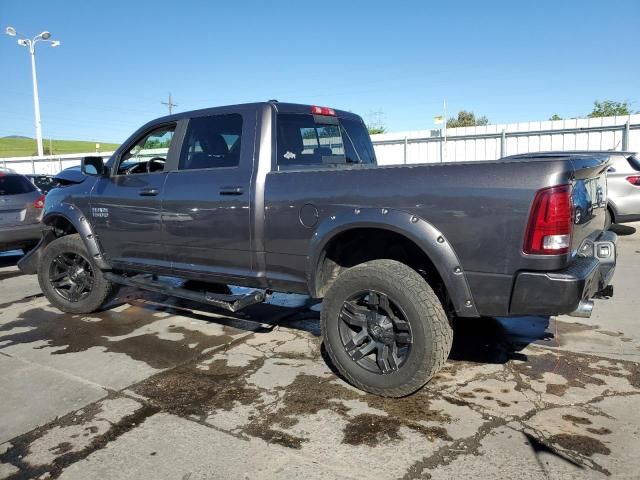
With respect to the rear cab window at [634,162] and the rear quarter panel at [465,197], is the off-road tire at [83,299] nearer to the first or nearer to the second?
the rear quarter panel at [465,197]

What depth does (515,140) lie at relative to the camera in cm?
1500

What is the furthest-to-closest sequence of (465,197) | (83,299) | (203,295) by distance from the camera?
(83,299), (203,295), (465,197)

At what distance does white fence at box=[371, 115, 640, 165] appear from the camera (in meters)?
13.6

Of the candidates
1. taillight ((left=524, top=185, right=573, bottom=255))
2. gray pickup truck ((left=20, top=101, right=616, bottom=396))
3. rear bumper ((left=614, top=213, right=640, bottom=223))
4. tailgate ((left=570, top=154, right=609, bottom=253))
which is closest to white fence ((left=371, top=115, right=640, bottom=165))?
rear bumper ((left=614, top=213, right=640, bottom=223))

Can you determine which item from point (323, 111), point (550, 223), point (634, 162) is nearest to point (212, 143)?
point (323, 111)

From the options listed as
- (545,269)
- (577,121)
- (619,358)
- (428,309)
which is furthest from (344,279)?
(577,121)

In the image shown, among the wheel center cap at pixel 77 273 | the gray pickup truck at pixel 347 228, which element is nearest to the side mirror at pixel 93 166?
the gray pickup truck at pixel 347 228

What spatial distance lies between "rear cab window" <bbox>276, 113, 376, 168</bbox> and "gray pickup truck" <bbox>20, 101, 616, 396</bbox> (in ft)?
0.04

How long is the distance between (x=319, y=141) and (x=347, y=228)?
1.33 m

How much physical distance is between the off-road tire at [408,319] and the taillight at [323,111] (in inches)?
66.4

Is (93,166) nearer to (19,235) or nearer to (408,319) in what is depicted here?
(408,319)

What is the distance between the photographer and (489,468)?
8.40 feet

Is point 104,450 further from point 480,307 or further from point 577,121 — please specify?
point 577,121

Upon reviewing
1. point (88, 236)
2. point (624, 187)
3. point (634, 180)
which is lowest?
point (88, 236)
